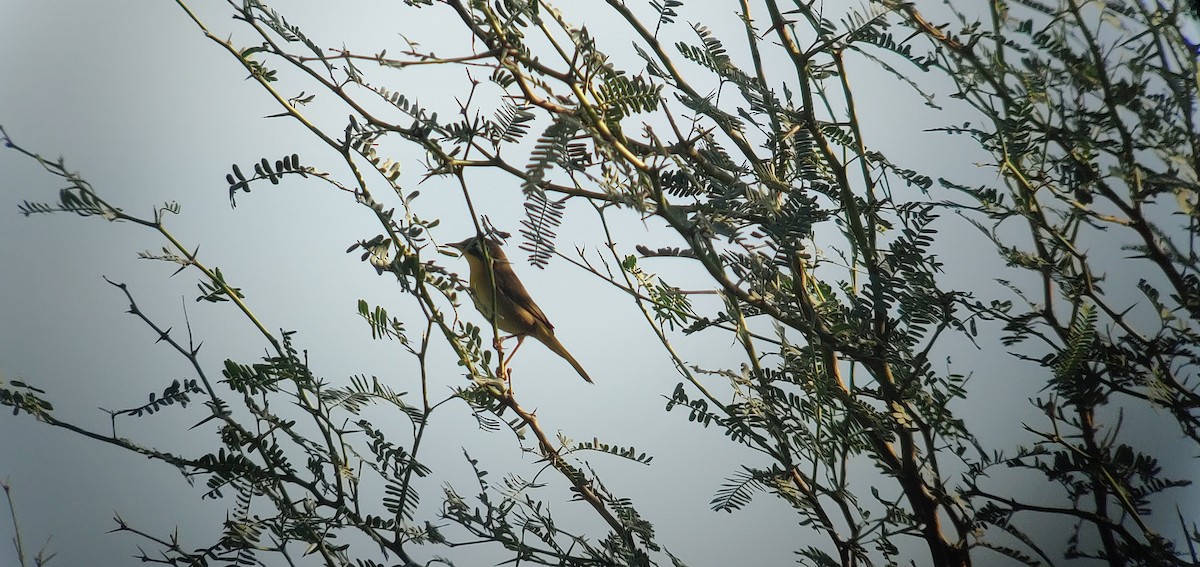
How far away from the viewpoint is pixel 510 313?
736 millimetres

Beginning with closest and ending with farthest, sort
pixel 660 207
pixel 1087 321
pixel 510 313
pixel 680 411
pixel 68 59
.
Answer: pixel 660 207, pixel 1087 321, pixel 510 313, pixel 68 59, pixel 680 411

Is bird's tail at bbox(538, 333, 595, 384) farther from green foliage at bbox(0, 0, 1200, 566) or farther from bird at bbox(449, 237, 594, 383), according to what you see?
green foliage at bbox(0, 0, 1200, 566)

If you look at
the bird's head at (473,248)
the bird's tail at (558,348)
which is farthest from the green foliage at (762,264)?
the bird's tail at (558,348)

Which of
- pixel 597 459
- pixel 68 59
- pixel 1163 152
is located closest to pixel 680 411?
pixel 597 459

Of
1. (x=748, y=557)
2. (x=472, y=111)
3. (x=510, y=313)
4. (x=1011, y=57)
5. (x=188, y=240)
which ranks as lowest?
(x=748, y=557)

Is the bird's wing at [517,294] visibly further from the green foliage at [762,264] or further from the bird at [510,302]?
the green foliage at [762,264]

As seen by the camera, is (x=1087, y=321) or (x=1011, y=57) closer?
(x=1087, y=321)

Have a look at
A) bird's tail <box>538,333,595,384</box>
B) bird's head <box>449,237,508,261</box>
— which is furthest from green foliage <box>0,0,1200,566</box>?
bird's tail <box>538,333,595,384</box>

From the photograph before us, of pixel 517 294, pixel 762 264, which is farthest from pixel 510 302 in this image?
pixel 762 264

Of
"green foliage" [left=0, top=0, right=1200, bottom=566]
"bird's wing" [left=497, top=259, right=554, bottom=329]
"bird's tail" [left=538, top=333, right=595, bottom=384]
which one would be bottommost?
"green foliage" [left=0, top=0, right=1200, bottom=566]

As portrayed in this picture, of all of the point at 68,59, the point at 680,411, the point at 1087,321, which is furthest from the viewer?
the point at 680,411

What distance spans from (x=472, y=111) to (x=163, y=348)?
40 cm

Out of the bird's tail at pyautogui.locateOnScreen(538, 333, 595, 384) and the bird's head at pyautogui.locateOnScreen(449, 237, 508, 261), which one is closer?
the bird's head at pyautogui.locateOnScreen(449, 237, 508, 261)

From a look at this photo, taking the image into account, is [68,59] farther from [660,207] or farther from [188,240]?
[660,207]
